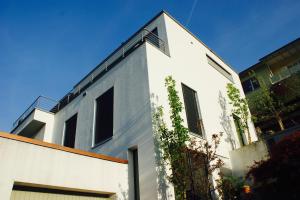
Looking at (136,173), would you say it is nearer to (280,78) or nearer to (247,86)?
(280,78)

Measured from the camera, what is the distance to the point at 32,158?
6199mm

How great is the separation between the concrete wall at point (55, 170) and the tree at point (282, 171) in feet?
14.2

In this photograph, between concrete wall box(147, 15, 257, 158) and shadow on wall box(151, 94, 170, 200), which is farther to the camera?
concrete wall box(147, 15, 257, 158)

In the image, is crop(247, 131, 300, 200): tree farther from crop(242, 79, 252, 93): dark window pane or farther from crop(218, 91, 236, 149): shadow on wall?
crop(242, 79, 252, 93): dark window pane

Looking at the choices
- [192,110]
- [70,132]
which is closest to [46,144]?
[192,110]

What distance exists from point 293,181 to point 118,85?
25.0 ft

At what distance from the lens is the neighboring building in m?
17.7

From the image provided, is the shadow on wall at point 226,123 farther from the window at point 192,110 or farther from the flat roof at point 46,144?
the flat roof at point 46,144

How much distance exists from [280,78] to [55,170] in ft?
60.7

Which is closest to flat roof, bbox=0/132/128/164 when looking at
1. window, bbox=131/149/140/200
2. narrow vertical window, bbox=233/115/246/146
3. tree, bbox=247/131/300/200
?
window, bbox=131/149/140/200

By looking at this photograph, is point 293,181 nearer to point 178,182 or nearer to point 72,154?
point 178,182

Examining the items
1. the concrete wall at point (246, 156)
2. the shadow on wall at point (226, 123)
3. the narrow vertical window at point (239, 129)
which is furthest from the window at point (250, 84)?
the concrete wall at point (246, 156)

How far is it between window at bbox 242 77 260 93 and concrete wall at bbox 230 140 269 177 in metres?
11.6

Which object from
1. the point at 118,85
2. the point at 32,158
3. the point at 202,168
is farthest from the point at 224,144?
the point at 32,158
